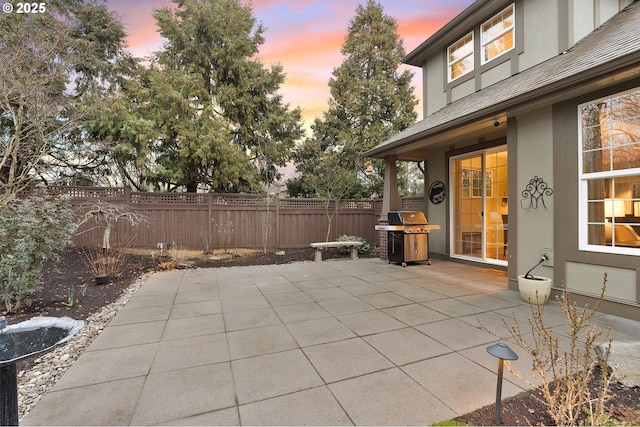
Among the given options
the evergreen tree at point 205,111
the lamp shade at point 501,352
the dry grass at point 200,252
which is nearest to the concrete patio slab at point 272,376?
the lamp shade at point 501,352

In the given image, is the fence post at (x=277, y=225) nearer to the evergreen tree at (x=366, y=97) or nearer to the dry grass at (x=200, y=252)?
the dry grass at (x=200, y=252)

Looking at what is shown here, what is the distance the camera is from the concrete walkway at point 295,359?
A: 6.03ft

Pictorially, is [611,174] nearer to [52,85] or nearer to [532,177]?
[532,177]

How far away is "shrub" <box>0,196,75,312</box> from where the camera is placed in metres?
3.53

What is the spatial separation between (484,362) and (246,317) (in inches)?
97.4

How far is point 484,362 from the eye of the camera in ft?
7.82

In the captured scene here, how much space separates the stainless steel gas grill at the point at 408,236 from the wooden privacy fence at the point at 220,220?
1.42 metres

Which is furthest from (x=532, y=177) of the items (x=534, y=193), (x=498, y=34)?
(x=498, y=34)

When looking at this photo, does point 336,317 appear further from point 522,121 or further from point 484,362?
point 522,121

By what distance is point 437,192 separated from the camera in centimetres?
719

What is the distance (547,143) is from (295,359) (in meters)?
4.39

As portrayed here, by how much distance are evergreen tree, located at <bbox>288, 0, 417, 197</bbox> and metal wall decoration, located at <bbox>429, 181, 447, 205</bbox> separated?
17.2 feet

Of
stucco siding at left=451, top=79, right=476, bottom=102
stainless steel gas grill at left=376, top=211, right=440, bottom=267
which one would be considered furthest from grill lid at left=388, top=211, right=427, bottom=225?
stucco siding at left=451, top=79, right=476, bottom=102

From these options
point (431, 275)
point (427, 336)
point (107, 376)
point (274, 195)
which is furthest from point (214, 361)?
point (274, 195)
